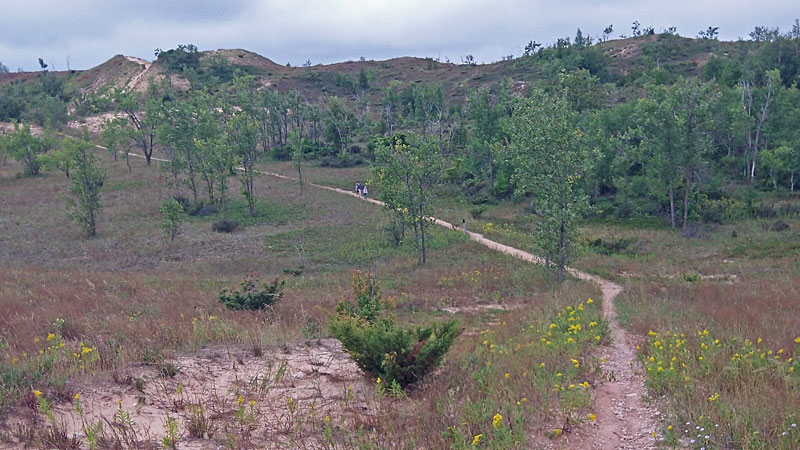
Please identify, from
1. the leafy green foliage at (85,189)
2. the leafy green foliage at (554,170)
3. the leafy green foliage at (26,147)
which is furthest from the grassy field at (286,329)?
the leafy green foliage at (26,147)

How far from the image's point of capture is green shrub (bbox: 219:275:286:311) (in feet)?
40.3

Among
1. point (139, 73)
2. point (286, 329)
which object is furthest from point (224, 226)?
point (139, 73)

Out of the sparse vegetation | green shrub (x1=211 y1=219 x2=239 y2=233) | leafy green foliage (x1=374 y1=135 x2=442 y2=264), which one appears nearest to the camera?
the sparse vegetation

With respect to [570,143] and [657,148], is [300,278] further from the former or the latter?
[657,148]

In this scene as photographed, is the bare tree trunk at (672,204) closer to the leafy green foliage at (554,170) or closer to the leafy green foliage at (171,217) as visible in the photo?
the leafy green foliage at (554,170)

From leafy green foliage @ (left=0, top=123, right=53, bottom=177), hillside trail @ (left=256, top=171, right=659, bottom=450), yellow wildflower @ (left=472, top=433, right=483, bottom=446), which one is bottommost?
hillside trail @ (left=256, top=171, right=659, bottom=450)

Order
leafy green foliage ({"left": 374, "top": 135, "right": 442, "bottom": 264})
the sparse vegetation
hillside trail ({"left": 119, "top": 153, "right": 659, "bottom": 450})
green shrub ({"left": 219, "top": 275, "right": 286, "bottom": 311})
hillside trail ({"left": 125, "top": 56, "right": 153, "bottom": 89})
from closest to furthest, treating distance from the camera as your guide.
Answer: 1. hillside trail ({"left": 119, "top": 153, "right": 659, "bottom": 450})
2. the sparse vegetation
3. green shrub ({"left": 219, "top": 275, "right": 286, "bottom": 311})
4. leafy green foliage ({"left": 374, "top": 135, "right": 442, "bottom": 264})
5. hillside trail ({"left": 125, "top": 56, "right": 153, "bottom": 89})

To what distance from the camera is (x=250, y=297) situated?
1245 centimetres

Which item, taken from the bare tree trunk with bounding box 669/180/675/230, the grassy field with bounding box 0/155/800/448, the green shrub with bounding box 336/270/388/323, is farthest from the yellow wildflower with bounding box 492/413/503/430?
the bare tree trunk with bounding box 669/180/675/230

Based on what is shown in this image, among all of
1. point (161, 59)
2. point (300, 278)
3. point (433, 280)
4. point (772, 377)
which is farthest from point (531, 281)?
point (161, 59)

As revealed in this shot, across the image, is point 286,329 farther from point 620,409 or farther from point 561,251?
point 561,251

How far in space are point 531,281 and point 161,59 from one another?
94451 mm

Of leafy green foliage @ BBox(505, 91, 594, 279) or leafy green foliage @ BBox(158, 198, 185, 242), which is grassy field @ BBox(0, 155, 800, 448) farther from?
leafy green foliage @ BBox(158, 198, 185, 242)

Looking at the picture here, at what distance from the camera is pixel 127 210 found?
35531 millimetres
